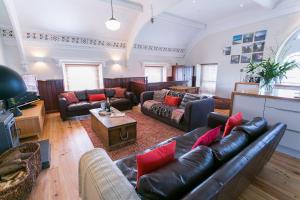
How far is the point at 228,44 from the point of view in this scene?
5738 mm

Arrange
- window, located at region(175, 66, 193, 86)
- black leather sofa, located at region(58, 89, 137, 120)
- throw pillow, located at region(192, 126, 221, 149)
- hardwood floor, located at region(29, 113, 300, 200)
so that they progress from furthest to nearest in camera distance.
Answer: window, located at region(175, 66, 193, 86), black leather sofa, located at region(58, 89, 137, 120), hardwood floor, located at region(29, 113, 300, 200), throw pillow, located at region(192, 126, 221, 149)

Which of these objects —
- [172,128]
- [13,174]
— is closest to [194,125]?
[172,128]

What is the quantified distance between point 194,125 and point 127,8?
383 cm

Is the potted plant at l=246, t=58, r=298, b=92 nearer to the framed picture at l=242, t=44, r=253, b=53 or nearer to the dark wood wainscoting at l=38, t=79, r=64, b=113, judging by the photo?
the framed picture at l=242, t=44, r=253, b=53

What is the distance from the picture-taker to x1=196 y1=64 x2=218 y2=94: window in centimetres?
660

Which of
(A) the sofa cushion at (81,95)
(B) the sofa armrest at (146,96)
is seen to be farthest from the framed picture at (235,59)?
(A) the sofa cushion at (81,95)

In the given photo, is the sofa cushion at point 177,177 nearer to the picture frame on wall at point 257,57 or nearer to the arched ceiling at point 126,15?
the arched ceiling at point 126,15

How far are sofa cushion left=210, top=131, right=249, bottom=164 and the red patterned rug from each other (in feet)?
5.28

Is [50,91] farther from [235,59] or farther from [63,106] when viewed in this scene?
[235,59]

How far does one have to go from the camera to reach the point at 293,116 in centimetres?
226

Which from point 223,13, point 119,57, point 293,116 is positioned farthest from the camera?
point 119,57

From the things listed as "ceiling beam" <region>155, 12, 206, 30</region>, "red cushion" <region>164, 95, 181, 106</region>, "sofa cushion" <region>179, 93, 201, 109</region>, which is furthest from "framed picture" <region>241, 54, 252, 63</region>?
"red cushion" <region>164, 95, 181, 106</region>

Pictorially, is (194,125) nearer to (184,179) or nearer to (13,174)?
(184,179)

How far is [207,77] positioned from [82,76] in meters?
5.40
